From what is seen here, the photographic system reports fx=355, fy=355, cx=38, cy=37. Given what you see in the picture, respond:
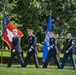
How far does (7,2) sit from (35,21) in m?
3.03

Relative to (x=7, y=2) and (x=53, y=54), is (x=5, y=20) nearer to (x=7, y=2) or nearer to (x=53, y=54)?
(x=53, y=54)

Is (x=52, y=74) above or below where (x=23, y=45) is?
above

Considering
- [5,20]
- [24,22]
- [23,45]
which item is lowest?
[23,45]

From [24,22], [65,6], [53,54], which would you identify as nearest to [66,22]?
[65,6]

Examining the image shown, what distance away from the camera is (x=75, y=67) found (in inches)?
668

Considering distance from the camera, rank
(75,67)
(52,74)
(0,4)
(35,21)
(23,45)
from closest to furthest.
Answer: (52,74)
(75,67)
(0,4)
(35,21)
(23,45)

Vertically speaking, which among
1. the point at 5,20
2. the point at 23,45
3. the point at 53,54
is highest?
the point at 5,20

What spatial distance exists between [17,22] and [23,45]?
2877 millimetres

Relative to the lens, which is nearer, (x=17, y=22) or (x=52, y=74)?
(x=52, y=74)

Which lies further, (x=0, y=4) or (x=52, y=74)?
(x=0, y=4)

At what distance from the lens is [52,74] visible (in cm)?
1319

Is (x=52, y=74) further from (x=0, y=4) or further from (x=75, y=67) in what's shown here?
(x=0, y=4)

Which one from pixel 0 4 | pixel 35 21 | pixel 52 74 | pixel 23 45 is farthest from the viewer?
pixel 23 45

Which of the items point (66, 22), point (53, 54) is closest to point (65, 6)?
point (66, 22)
